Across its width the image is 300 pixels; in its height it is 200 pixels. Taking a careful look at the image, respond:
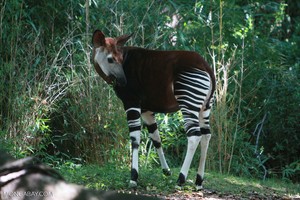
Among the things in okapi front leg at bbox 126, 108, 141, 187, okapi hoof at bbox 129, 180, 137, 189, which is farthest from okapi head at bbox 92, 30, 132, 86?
okapi hoof at bbox 129, 180, 137, 189

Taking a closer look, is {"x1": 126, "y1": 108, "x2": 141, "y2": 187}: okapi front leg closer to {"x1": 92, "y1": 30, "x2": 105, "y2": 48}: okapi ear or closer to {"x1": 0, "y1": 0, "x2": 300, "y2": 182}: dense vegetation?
{"x1": 92, "y1": 30, "x2": 105, "y2": 48}: okapi ear

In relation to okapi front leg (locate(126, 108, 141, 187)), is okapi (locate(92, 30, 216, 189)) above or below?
above

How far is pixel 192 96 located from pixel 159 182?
885mm

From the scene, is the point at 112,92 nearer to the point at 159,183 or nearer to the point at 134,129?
the point at 134,129

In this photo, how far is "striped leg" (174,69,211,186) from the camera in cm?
538

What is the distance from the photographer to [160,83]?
5570 mm

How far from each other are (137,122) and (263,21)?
264 inches

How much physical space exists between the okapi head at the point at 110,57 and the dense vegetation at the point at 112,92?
140 centimetres

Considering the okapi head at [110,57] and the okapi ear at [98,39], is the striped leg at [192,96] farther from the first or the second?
the okapi ear at [98,39]

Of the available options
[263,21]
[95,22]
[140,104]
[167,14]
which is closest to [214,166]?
[140,104]

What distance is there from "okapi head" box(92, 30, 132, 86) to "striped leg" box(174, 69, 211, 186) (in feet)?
1.70

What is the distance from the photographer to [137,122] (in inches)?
222

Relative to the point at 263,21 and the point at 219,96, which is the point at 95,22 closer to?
the point at 219,96

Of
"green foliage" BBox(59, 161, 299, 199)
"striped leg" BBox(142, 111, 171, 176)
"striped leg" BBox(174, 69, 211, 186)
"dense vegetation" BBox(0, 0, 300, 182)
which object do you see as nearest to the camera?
"striped leg" BBox(174, 69, 211, 186)
